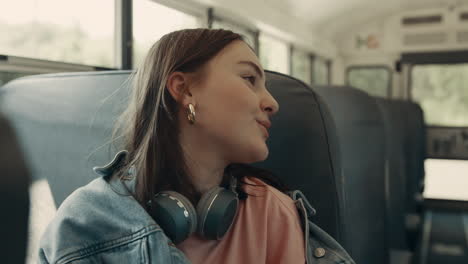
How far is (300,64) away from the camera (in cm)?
540

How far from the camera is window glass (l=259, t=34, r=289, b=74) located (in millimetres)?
4326

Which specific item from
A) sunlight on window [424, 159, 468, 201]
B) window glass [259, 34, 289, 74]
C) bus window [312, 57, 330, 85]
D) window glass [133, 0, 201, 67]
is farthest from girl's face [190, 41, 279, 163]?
bus window [312, 57, 330, 85]

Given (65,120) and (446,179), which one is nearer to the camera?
(65,120)

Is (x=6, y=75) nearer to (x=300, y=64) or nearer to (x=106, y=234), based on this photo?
(x=106, y=234)

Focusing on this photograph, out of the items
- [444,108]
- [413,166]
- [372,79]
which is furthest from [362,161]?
[372,79]

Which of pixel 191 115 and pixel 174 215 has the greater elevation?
pixel 191 115

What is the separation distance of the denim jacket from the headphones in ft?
0.07

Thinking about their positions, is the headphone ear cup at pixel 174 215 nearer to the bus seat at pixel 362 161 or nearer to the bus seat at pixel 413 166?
the bus seat at pixel 362 161

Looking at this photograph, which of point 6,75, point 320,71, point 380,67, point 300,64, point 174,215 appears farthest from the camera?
point 320,71

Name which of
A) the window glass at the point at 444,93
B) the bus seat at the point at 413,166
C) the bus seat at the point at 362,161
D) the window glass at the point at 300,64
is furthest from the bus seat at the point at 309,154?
the window glass at the point at 444,93

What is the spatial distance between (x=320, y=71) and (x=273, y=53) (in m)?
1.59

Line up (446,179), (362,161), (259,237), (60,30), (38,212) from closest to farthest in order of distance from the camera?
(259,237)
(38,212)
(362,161)
(60,30)
(446,179)

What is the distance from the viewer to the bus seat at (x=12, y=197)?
4.09 ft

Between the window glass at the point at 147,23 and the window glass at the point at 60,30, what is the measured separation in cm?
14
